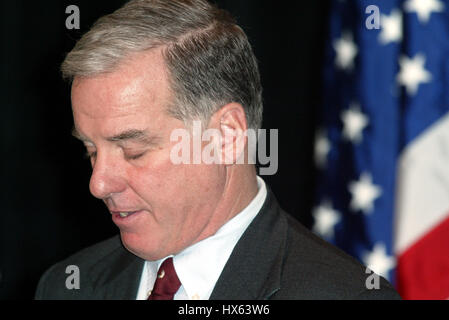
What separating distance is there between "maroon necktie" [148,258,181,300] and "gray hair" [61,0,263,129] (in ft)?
1.34

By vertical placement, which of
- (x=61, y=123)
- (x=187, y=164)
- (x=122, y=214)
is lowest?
(x=122, y=214)

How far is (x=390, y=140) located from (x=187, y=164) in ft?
3.02

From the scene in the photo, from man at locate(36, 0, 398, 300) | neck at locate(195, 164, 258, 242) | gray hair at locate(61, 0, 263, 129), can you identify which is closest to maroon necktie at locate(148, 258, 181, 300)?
man at locate(36, 0, 398, 300)

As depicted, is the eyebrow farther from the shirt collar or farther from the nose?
the shirt collar

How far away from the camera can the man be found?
1.66 meters

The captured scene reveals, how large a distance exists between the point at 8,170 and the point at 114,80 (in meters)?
1.71

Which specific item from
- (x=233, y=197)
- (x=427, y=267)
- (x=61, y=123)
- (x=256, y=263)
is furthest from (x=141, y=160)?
(x=61, y=123)

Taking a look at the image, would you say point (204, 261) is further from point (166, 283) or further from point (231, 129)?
point (231, 129)

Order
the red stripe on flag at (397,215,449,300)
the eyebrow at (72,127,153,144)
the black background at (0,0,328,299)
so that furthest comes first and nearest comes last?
the black background at (0,0,328,299) < the red stripe on flag at (397,215,449,300) < the eyebrow at (72,127,153,144)

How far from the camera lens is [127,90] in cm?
164

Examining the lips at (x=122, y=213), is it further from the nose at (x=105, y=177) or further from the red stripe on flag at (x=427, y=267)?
the red stripe on flag at (x=427, y=267)

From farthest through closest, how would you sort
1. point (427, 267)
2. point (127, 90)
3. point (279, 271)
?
point (427, 267) < point (279, 271) < point (127, 90)
